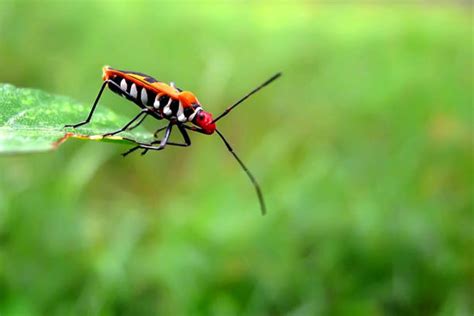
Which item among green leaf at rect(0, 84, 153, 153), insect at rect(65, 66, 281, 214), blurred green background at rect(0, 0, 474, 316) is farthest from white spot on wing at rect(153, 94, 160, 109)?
blurred green background at rect(0, 0, 474, 316)

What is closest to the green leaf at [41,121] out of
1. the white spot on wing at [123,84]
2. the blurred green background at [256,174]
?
the white spot on wing at [123,84]

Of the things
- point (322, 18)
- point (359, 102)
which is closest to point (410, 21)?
point (322, 18)

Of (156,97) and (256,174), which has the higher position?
(156,97)

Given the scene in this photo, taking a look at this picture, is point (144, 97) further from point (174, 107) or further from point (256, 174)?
point (256, 174)

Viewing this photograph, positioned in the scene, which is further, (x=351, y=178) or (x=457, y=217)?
(x=351, y=178)

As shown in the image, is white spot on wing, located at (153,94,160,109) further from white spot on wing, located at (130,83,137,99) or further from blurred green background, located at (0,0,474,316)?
blurred green background, located at (0,0,474,316)

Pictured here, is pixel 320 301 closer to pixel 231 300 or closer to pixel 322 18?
pixel 231 300

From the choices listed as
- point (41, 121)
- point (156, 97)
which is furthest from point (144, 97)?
point (41, 121)
